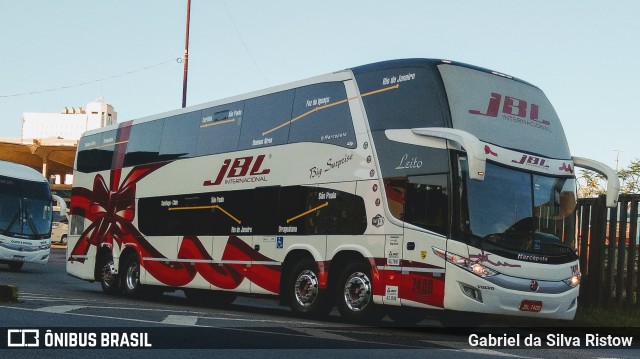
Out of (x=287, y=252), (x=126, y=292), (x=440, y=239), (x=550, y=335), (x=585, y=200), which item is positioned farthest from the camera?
(x=126, y=292)

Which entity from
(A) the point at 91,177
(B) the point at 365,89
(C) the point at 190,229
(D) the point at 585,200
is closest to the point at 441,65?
(B) the point at 365,89

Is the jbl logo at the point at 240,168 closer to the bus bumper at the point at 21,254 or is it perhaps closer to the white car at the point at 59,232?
the bus bumper at the point at 21,254

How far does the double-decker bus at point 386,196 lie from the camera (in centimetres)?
1363

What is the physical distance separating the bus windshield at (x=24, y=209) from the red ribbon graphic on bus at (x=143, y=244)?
7.31 metres

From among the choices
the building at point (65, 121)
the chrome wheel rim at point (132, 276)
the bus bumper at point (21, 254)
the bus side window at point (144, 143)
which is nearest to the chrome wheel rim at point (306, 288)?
the bus side window at point (144, 143)

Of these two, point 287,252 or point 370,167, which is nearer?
point 370,167

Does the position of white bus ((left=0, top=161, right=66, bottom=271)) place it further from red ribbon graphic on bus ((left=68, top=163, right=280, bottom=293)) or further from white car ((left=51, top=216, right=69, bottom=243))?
white car ((left=51, top=216, right=69, bottom=243))

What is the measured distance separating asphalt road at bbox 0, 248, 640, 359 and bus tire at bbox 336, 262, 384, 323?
9.9 inches

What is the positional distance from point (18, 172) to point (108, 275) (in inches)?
433

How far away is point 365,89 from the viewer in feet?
50.4

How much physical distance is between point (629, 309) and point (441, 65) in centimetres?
594

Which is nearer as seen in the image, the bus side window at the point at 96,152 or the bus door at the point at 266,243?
the bus door at the point at 266,243

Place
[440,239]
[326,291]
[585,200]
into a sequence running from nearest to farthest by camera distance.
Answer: [440,239]
[326,291]
[585,200]

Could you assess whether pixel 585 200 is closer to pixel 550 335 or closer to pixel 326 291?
pixel 550 335
